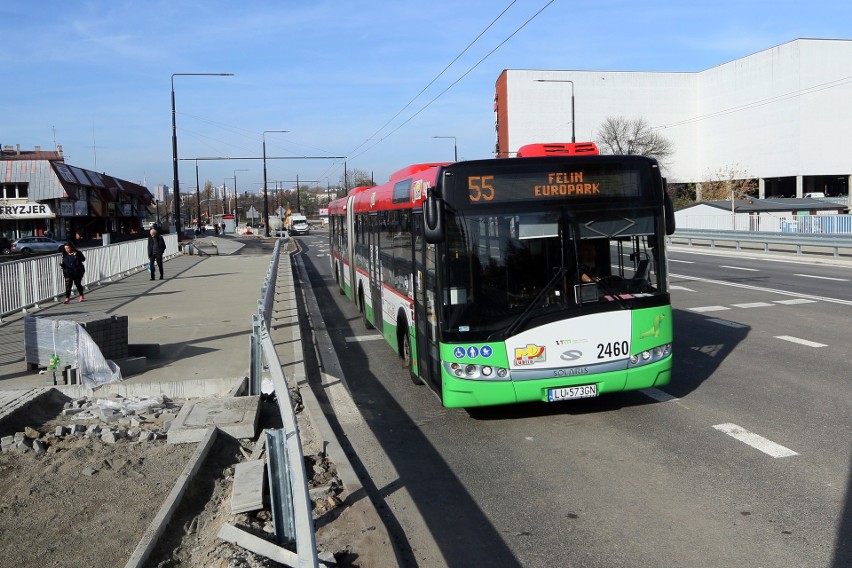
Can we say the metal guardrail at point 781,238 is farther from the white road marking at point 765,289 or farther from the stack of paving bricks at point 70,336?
the stack of paving bricks at point 70,336

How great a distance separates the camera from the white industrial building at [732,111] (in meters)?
81.5

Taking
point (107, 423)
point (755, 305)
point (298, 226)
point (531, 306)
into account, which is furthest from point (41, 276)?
point (298, 226)

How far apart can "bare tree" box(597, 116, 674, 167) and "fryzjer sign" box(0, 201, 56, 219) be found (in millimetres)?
59088

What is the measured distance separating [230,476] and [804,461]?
16.0ft

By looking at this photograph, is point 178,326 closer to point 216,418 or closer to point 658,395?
point 216,418

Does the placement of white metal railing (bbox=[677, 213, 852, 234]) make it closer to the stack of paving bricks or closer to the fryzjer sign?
the stack of paving bricks

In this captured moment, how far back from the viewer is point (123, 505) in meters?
6.35

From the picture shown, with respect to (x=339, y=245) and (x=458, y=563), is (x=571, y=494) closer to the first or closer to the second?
(x=458, y=563)

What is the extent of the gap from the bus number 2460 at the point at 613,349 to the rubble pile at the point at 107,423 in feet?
14.7

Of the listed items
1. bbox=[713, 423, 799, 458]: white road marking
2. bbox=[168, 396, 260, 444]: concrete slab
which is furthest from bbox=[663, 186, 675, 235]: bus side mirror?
bbox=[168, 396, 260, 444]: concrete slab

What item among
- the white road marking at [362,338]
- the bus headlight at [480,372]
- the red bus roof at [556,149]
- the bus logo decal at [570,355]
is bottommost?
the white road marking at [362,338]

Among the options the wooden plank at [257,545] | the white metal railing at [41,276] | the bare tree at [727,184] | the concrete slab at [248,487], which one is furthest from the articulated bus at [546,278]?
the bare tree at [727,184]

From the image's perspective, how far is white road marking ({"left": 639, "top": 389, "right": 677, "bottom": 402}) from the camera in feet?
30.7

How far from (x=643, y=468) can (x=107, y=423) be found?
18.6ft
